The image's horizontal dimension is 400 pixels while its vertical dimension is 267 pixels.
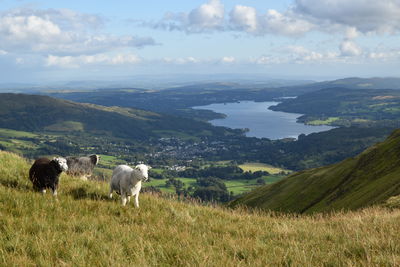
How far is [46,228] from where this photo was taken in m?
7.57

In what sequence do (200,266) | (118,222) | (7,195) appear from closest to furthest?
(200,266)
(118,222)
(7,195)

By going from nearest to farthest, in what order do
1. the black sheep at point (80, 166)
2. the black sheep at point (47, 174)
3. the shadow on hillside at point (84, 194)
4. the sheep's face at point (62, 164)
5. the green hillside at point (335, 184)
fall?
1. the black sheep at point (47, 174)
2. the sheep's face at point (62, 164)
3. the shadow on hillside at point (84, 194)
4. the black sheep at point (80, 166)
5. the green hillside at point (335, 184)

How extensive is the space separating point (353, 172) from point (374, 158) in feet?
17.8

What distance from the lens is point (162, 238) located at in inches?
298

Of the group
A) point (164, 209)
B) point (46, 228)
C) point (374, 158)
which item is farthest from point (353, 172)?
point (46, 228)

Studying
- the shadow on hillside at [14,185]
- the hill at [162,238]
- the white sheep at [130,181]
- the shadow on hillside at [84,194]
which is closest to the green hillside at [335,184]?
the hill at [162,238]

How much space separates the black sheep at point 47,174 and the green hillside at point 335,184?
3952 cm

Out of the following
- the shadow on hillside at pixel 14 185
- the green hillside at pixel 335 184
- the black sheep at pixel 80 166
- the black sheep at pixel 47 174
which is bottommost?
the green hillside at pixel 335 184

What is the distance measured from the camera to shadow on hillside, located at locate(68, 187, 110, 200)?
1147cm

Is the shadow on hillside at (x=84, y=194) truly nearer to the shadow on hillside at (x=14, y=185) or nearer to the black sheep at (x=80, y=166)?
the shadow on hillside at (x=14, y=185)

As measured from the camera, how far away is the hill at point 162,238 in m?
5.95

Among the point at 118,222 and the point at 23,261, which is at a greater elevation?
the point at 23,261

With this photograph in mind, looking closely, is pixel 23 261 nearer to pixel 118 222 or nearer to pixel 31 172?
pixel 118 222

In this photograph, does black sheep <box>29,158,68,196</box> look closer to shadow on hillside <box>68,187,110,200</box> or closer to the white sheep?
shadow on hillside <box>68,187,110,200</box>
